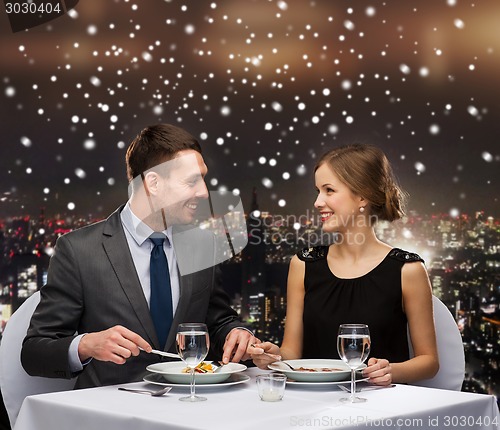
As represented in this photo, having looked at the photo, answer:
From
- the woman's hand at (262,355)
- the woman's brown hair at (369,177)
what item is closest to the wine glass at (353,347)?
the woman's hand at (262,355)

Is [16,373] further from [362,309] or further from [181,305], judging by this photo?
[362,309]

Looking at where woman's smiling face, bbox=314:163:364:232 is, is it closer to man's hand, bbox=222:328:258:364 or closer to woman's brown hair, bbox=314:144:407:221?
woman's brown hair, bbox=314:144:407:221

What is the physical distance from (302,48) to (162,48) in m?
0.80

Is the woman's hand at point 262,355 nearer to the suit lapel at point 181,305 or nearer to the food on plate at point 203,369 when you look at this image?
the food on plate at point 203,369

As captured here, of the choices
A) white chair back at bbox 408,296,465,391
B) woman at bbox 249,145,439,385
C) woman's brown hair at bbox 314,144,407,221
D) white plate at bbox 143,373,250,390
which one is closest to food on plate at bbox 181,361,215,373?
white plate at bbox 143,373,250,390

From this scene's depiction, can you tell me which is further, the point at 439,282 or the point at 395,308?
the point at 439,282

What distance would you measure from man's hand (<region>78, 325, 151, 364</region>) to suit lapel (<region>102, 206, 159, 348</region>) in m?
0.34

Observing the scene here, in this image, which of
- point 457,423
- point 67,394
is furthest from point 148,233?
point 457,423

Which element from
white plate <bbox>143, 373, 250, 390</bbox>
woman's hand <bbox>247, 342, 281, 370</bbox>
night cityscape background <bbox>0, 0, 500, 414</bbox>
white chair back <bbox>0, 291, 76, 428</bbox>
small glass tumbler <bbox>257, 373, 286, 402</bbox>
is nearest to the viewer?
small glass tumbler <bbox>257, 373, 286, 402</bbox>

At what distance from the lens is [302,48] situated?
4.39 meters

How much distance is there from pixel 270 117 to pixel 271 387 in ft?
9.44

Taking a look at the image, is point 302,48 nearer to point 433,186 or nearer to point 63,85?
point 433,186

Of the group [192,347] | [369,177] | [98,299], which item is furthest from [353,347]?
[369,177]

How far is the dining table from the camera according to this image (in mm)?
1544
